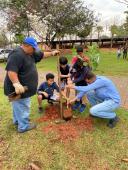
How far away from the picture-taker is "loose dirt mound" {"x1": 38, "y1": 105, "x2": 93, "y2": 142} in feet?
17.4

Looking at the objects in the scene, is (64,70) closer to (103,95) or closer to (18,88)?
(103,95)

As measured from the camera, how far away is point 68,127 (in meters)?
5.58

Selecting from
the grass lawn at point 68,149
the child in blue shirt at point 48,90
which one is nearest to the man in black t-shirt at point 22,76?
the grass lawn at point 68,149

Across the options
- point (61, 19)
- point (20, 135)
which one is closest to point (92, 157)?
point (20, 135)

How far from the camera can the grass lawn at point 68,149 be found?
464 centimetres

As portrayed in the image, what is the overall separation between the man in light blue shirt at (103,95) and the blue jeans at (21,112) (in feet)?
3.04

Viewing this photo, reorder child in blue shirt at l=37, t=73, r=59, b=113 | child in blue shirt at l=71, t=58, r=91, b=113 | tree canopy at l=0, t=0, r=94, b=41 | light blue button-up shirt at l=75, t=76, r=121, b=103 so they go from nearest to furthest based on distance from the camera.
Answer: light blue button-up shirt at l=75, t=76, r=121, b=103 < child in blue shirt at l=71, t=58, r=91, b=113 < child in blue shirt at l=37, t=73, r=59, b=113 < tree canopy at l=0, t=0, r=94, b=41

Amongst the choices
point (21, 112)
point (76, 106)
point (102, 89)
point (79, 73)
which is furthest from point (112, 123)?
point (21, 112)

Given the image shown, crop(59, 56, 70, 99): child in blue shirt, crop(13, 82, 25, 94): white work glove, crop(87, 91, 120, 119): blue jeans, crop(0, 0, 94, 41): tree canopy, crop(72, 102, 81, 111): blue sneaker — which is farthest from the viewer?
crop(0, 0, 94, 41): tree canopy

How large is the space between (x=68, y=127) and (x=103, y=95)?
2.98 feet

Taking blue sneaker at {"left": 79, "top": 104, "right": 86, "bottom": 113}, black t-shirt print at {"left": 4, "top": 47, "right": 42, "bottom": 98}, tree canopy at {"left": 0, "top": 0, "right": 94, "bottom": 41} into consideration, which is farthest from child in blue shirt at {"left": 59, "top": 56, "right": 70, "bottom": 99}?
tree canopy at {"left": 0, "top": 0, "right": 94, "bottom": 41}

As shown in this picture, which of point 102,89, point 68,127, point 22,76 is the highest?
point 22,76

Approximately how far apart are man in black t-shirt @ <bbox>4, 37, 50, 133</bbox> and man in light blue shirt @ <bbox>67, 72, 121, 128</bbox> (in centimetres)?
84

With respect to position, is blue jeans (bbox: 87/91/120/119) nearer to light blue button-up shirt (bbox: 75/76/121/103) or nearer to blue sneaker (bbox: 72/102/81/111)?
light blue button-up shirt (bbox: 75/76/121/103)
